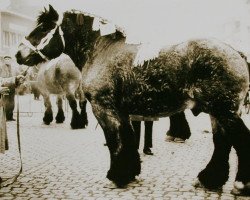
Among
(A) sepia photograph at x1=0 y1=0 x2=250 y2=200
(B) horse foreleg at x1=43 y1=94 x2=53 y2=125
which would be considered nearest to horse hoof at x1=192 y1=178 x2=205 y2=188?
(A) sepia photograph at x1=0 y1=0 x2=250 y2=200

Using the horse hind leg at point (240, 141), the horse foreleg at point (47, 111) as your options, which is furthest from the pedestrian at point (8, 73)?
the horse hind leg at point (240, 141)

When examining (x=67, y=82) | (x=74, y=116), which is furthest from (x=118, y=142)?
(x=67, y=82)

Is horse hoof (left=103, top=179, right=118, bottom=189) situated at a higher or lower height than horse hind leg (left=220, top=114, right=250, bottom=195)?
lower

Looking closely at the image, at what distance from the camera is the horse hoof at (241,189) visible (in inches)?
242

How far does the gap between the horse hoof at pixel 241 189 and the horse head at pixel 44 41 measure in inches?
124

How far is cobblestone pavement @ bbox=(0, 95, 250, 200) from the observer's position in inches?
253

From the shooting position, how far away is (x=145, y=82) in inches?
254

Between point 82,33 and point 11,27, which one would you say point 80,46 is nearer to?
point 82,33

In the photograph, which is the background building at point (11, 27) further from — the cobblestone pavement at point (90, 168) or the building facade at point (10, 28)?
the cobblestone pavement at point (90, 168)

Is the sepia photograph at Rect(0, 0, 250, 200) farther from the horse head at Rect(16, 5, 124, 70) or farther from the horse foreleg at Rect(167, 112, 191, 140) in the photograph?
the horse foreleg at Rect(167, 112, 191, 140)

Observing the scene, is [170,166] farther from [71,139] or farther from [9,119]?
[9,119]

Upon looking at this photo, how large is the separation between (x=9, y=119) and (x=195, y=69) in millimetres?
12091

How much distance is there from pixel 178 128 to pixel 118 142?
4816 mm

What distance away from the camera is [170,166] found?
27.2 feet
